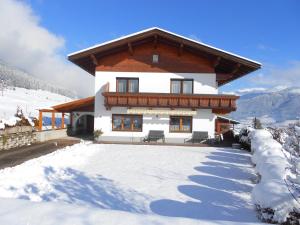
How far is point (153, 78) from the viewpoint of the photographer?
74.1ft

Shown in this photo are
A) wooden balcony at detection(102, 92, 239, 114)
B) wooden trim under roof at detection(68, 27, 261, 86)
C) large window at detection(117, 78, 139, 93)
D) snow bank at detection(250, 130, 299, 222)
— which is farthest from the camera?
large window at detection(117, 78, 139, 93)

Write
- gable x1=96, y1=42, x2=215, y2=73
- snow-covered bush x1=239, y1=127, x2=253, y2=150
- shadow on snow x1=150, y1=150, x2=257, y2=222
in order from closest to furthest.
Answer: shadow on snow x1=150, y1=150, x2=257, y2=222 → snow-covered bush x1=239, y1=127, x2=253, y2=150 → gable x1=96, y1=42, x2=215, y2=73

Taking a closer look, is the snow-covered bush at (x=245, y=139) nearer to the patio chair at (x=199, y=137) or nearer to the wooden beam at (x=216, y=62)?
the patio chair at (x=199, y=137)

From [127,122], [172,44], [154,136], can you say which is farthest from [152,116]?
[172,44]

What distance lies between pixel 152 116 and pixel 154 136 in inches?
52.5

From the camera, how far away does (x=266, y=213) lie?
6.46m

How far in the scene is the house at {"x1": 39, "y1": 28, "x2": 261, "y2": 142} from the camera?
22.1 meters

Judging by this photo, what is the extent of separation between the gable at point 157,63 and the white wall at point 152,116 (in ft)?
1.10

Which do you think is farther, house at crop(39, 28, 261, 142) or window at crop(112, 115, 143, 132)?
window at crop(112, 115, 143, 132)

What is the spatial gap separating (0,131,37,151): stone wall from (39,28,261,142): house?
4.19 metres

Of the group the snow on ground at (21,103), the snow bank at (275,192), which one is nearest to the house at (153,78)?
the snow bank at (275,192)

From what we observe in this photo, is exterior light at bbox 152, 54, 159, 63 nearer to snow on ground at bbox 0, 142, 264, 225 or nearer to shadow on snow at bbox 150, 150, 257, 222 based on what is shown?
snow on ground at bbox 0, 142, 264, 225

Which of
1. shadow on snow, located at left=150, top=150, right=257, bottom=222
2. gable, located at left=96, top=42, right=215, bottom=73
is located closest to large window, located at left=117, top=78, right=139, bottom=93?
gable, located at left=96, top=42, right=215, bottom=73

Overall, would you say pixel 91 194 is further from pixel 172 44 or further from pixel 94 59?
pixel 172 44
